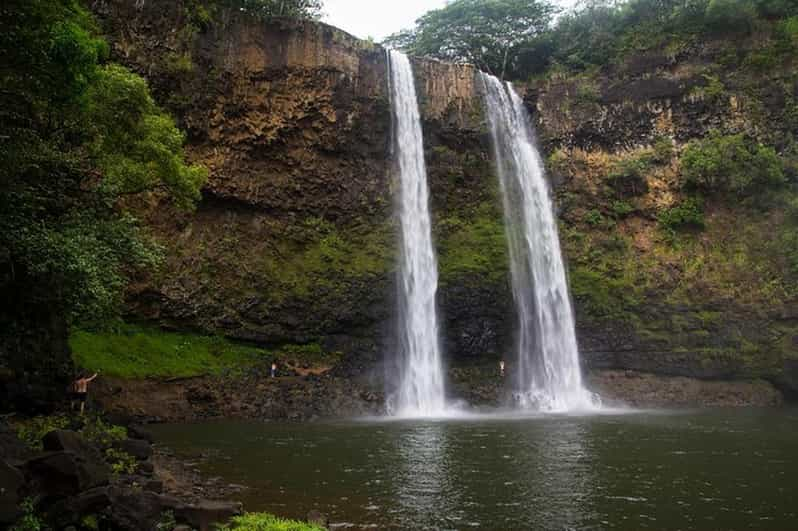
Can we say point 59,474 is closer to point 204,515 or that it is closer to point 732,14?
point 204,515

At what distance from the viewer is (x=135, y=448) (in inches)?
359

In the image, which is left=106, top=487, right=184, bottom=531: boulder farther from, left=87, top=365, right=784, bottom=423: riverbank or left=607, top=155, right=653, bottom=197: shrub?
left=607, top=155, right=653, bottom=197: shrub

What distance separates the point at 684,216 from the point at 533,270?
24.5 feet

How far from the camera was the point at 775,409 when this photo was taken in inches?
848

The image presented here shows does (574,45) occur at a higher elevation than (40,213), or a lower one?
higher

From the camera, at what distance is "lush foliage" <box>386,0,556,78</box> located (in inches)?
1459

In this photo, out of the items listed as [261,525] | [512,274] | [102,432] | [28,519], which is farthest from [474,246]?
[28,519]

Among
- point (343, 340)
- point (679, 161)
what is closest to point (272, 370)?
point (343, 340)

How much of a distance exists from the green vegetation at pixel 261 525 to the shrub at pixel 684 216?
24688 millimetres

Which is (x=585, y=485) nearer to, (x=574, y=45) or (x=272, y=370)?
(x=272, y=370)

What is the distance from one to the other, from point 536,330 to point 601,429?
9060 millimetres

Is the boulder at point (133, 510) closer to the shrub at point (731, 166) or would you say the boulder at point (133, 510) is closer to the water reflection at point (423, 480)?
the water reflection at point (423, 480)

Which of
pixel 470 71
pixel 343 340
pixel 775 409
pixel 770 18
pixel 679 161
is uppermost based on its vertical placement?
pixel 770 18

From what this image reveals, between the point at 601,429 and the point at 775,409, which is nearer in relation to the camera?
the point at 601,429
